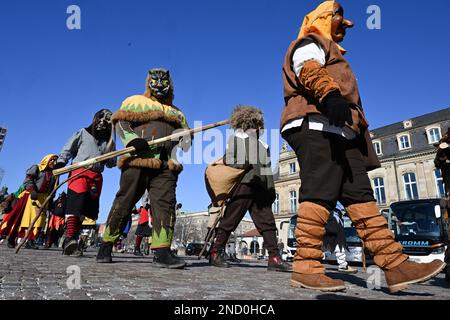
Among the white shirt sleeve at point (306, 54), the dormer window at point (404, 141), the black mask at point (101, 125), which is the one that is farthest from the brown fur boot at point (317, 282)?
the dormer window at point (404, 141)

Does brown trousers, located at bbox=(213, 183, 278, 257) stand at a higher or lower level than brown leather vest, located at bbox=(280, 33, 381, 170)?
lower

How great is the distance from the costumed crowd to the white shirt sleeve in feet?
0.03

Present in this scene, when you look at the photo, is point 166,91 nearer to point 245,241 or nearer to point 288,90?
point 288,90

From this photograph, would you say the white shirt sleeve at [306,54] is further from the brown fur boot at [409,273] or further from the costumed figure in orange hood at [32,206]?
the costumed figure in orange hood at [32,206]

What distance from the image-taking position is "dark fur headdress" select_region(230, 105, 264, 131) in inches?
189

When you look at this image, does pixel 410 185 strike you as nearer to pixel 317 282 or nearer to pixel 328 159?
pixel 328 159

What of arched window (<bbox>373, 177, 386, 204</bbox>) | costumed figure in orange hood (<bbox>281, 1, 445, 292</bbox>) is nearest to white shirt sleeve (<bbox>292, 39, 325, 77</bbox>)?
costumed figure in orange hood (<bbox>281, 1, 445, 292</bbox>)

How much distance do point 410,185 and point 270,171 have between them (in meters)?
32.5

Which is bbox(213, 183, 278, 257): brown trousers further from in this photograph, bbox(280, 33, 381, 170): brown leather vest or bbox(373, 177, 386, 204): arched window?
bbox(373, 177, 386, 204): arched window

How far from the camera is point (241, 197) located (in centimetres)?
451

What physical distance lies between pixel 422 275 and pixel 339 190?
0.72 metres
